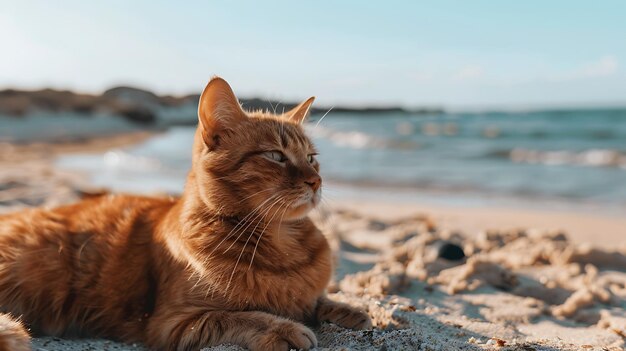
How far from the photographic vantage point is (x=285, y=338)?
2152mm

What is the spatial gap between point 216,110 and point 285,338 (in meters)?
1.03

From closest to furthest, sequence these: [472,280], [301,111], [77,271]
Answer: [77,271], [301,111], [472,280]

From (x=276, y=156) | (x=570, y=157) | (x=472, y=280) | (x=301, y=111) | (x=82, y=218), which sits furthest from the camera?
(x=570, y=157)

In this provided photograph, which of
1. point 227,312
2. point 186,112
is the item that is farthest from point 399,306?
point 186,112

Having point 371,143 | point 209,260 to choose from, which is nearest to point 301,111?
point 209,260

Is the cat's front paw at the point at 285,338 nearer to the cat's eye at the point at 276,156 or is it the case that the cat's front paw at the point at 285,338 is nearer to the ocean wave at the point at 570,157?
the cat's eye at the point at 276,156

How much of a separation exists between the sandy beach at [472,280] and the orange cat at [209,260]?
5.3 inches

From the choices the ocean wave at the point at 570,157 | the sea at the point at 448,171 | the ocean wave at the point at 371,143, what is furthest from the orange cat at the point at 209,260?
the ocean wave at the point at 371,143

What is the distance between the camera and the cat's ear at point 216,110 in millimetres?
2449

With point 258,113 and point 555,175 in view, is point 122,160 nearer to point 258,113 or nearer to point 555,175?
point 555,175

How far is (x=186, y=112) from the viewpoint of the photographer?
151ft

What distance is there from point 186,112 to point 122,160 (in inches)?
1339

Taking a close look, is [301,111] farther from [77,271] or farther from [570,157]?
[570,157]

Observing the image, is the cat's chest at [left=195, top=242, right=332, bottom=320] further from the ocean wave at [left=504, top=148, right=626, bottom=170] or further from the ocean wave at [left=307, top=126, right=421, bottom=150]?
the ocean wave at [left=307, top=126, right=421, bottom=150]
